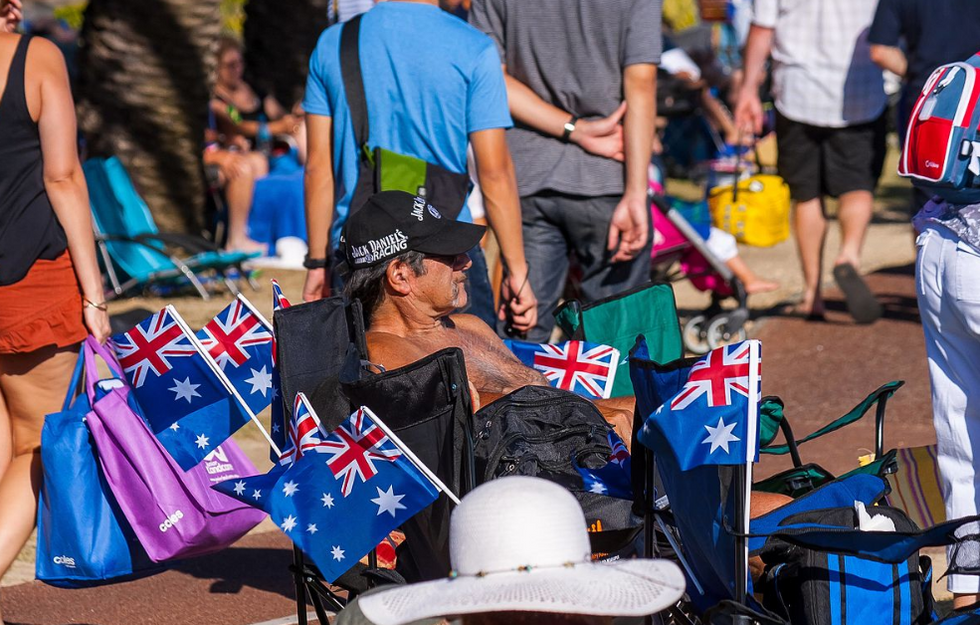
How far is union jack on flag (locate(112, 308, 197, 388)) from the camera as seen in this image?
3.83 m

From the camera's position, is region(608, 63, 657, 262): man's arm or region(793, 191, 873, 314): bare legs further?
region(793, 191, 873, 314): bare legs

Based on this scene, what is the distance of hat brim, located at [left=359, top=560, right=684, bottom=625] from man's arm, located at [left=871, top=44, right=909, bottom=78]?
225 inches

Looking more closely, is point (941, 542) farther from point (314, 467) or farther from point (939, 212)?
point (314, 467)

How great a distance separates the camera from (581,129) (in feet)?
17.3

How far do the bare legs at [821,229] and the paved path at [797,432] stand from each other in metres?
0.43

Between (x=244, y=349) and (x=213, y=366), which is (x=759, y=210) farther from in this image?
(x=213, y=366)

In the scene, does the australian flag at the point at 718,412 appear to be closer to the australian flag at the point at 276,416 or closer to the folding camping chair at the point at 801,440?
the folding camping chair at the point at 801,440

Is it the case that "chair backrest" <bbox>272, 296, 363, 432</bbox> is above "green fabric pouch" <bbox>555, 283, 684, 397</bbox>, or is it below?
above

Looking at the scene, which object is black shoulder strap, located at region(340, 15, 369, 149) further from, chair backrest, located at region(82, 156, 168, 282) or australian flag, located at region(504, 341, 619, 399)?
chair backrest, located at region(82, 156, 168, 282)

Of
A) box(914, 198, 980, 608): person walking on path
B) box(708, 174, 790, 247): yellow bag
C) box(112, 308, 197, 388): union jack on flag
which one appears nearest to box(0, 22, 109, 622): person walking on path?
box(112, 308, 197, 388): union jack on flag

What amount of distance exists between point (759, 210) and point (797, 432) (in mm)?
2204

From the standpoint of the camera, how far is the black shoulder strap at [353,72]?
4.54m

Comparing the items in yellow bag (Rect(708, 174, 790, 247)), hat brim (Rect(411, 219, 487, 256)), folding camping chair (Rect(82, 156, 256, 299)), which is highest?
hat brim (Rect(411, 219, 487, 256))

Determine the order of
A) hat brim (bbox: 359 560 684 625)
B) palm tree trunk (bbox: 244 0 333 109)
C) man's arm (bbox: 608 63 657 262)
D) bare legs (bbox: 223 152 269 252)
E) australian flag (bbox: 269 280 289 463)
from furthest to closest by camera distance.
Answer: palm tree trunk (bbox: 244 0 333 109) → bare legs (bbox: 223 152 269 252) → man's arm (bbox: 608 63 657 262) → australian flag (bbox: 269 280 289 463) → hat brim (bbox: 359 560 684 625)
